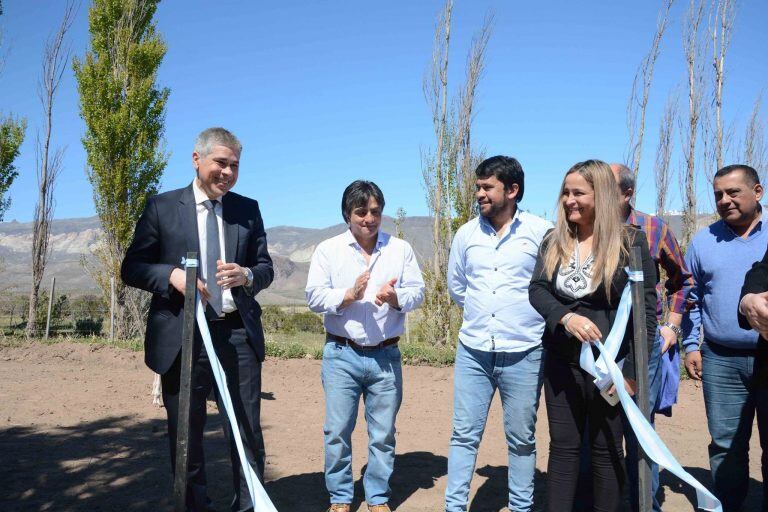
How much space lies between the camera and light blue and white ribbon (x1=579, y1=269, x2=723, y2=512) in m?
2.21

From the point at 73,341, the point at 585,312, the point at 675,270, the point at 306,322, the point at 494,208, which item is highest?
the point at 494,208

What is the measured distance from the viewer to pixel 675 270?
3580 mm

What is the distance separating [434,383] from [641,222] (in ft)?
17.2

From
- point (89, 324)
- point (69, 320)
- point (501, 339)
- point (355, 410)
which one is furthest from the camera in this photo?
point (69, 320)

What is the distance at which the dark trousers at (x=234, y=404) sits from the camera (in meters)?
3.12

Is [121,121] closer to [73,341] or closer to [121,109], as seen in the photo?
[121,109]

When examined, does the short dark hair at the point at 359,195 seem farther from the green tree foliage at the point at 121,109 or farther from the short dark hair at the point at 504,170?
the green tree foliage at the point at 121,109

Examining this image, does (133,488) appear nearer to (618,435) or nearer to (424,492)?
(424,492)

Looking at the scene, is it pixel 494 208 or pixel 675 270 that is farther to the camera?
pixel 675 270

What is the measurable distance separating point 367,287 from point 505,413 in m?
1.14

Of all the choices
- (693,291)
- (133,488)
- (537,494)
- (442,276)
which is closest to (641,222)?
(693,291)

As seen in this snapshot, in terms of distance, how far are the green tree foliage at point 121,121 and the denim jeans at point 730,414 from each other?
12.1m

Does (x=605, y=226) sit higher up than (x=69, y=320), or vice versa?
(x=605, y=226)

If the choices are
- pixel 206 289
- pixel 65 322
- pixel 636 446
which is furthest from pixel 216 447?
pixel 65 322
